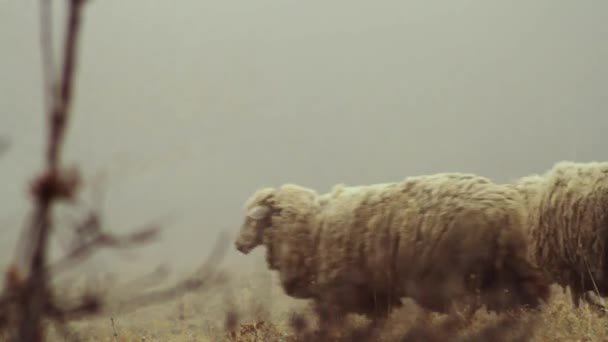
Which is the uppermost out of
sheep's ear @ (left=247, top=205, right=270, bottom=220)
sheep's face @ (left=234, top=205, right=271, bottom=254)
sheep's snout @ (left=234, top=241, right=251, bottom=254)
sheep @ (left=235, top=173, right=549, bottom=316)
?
sheep @ (left=235, top=173, right=549, bottom=316)

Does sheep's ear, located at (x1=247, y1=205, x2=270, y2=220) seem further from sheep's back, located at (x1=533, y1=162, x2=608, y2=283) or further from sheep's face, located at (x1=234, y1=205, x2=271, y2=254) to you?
sheep's back, located at (x1=533, y1=162, x2=608, y2=283)

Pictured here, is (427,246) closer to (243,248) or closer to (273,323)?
(273,323)

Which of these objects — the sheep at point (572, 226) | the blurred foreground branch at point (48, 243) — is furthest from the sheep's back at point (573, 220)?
the blurred foreground branch at point (48, 243)

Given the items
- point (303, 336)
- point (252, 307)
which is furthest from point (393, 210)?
point (303, 336)

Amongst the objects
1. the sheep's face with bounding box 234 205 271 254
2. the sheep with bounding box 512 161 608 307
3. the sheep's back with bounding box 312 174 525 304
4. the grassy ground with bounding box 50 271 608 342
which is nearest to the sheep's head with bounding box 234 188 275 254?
the sheep's face with bounding box 234 205 271 254

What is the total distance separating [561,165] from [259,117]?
16.7 meters

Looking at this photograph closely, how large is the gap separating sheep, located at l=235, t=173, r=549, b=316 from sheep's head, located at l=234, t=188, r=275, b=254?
705 millimetres

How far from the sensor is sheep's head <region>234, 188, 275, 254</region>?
20.7ft

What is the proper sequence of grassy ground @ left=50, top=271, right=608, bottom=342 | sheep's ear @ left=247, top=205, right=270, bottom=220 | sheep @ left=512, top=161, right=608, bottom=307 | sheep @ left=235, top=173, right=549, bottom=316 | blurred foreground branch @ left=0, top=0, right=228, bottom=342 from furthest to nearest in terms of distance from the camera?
1. sheep's ear @ left=247, top=205, right=270, bottom=220
2. sheep @ left=235, top=173, right=549, bottom=316
3. sheep @ left=512, top=161, right=608, bottom=307
4. grassy ground @ left=50, top=271, right=608, bottom=342
5. blurred foreground branch @ left=0, top=0, right=228, bottom=342

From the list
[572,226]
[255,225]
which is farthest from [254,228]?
Answer: [572,226]

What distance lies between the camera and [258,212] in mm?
6332

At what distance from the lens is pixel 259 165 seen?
66.5 ft

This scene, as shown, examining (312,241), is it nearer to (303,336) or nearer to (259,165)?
(303,336)

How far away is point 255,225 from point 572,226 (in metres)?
2.70
